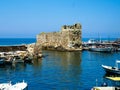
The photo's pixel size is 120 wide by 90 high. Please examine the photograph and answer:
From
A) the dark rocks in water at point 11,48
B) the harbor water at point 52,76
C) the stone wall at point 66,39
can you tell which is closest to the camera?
the harbor water at point 52,76

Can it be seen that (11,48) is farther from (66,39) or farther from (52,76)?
(52,76)

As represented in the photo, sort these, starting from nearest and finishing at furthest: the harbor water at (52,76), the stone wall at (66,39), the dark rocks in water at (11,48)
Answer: the harbor water at (52,76) → the dark rocks in water at (11,48) → the stone wall at (66,39)

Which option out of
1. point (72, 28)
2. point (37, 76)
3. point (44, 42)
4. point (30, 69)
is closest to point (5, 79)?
point (37, 76)

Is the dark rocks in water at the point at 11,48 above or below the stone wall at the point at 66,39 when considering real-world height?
below

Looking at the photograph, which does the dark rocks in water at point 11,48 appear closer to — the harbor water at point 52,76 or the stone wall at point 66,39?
the harbor water at point 52,76

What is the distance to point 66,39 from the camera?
335ft

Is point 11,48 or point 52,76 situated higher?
point 11,48

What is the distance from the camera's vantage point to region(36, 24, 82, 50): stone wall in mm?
100562

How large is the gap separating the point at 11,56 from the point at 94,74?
20079mm

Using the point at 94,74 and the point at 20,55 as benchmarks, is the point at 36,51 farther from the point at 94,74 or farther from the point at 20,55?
the point at 94,74

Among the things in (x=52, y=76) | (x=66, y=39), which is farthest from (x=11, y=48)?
(x=52, y=76)

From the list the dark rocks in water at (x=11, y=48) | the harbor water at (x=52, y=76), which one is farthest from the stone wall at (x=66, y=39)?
the harbor water at (x=52, y=76)

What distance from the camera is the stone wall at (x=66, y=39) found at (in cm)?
10056

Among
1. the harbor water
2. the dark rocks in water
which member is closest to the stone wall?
the dark rocks in water
